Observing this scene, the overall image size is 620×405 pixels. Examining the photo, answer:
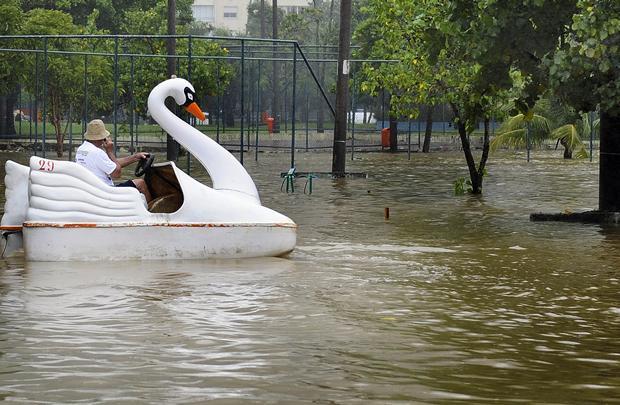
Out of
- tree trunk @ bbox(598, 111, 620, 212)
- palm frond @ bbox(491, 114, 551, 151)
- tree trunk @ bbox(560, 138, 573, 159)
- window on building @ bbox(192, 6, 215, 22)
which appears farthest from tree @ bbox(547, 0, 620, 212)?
window on building @ bbox(192, 6, 215, 22)

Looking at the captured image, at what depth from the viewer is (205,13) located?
160m

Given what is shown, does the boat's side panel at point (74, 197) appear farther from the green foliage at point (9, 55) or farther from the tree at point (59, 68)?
the tree at point (59, 68)

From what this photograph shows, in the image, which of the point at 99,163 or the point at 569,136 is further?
the point at 569,136

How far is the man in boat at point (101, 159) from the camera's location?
49.9 feet

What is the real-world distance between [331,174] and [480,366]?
21.0 metres

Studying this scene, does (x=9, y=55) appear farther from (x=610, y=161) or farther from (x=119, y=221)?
(x=119, y=221)

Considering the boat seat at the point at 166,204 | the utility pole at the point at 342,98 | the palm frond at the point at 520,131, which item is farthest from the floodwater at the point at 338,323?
the palm frond at the point at 520,131

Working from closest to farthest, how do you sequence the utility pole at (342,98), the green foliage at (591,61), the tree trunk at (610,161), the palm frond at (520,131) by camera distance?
the green foliage at (591,61) < the tree trunk at (610,161) < the utility pole at (342,98) < the palm frond at (520,131)

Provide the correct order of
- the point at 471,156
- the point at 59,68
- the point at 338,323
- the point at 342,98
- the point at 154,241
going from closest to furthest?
the point at 338,323
the point at 154,241
the point at 471,156
the point at 342,98
the point at 59,68

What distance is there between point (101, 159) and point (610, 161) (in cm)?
784

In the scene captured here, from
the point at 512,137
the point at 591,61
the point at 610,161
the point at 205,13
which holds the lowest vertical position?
the point at 512,137

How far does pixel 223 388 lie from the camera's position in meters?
8.45

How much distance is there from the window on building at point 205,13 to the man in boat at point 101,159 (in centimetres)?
14510

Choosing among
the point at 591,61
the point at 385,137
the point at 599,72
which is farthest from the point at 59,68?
the point at 591,61
